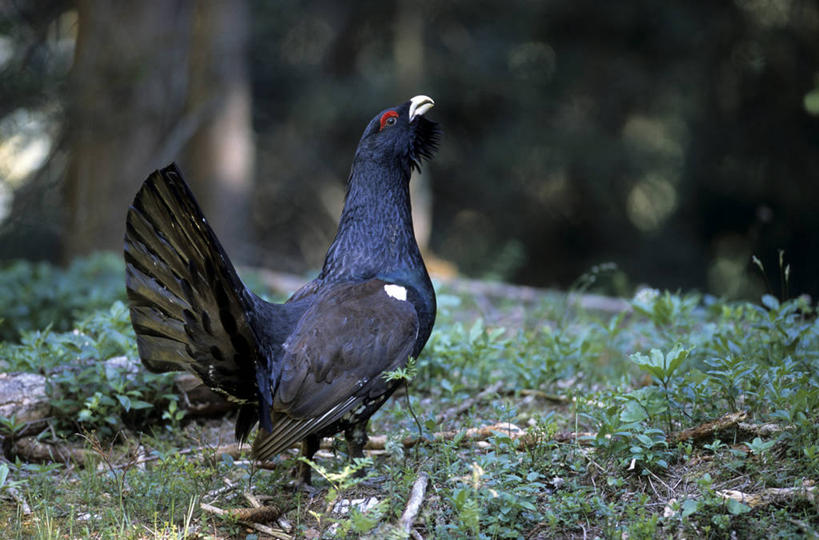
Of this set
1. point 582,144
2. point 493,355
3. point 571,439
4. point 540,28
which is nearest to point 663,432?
point 571,439

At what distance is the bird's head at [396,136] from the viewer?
14.7 ft

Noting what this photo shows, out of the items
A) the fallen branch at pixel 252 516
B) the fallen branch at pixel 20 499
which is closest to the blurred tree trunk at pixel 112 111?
the fallen branch at pixel 20 499

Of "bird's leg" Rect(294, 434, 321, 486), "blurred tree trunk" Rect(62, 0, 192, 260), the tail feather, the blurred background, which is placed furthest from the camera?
the blurred background

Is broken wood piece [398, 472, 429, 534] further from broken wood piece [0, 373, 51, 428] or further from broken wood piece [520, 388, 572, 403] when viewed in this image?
broken wood piece [0, 373, 51, 428]

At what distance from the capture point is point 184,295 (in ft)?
11.8

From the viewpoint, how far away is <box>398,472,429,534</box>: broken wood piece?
327cm

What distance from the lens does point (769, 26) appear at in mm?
10898

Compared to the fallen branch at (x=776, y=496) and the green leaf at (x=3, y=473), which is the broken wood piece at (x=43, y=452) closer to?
the green leaf at (x=3, y=473)

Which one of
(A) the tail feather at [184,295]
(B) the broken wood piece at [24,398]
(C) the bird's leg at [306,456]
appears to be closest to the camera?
(A) the tail feather at [184,295]

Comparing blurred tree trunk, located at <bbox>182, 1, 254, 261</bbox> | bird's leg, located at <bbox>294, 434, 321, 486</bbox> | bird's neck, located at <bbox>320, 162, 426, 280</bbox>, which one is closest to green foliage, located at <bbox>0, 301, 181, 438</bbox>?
bird's leg, located at <bbox>294, 434, 321, 486</bbox>

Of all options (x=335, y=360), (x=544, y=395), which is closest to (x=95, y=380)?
(x=335, y=360)

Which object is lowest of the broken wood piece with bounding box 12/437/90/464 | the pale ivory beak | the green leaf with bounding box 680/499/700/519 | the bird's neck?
the broken wood piece with bounding box 12/437/90/464

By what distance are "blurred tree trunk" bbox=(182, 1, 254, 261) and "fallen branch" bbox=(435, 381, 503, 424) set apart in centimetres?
787

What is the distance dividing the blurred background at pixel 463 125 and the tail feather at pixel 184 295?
5.55 metres
